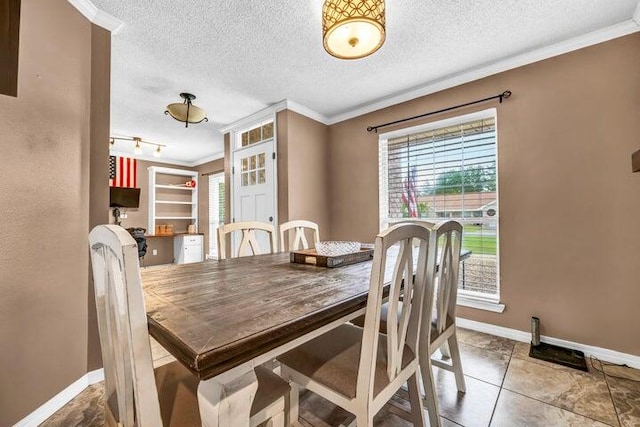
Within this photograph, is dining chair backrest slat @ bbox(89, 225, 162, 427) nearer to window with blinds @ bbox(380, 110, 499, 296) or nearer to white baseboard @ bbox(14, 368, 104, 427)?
white baseboard @ bbox(14, 368, 104, 427)

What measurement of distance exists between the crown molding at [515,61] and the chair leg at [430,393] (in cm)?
252

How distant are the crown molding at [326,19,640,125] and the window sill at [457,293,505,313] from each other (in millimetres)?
2044

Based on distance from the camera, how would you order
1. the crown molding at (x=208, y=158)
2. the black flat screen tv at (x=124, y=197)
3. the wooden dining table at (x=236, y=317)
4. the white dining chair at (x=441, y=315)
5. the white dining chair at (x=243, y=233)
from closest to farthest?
the wooden dining table at (x=236, y=317), the white dining chair at (x=441, y=315), the white dining chair at (x=243, y=233), the black flat screen tv at (x=124, y=197), the crown molding at (x=208, y=158)

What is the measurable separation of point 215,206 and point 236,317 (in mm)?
5706

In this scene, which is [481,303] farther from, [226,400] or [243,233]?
[226,400]

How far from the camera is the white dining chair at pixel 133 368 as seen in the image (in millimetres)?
602

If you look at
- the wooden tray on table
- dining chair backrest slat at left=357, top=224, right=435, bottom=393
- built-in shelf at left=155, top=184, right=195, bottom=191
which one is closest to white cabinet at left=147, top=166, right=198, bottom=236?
built-in shelf at left=155, top=184, right=195, bottom=191

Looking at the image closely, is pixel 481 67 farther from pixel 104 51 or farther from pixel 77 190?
Answer: pixel 77 190

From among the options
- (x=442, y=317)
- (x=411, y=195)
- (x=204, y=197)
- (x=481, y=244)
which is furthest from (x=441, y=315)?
(x=204, y=197)

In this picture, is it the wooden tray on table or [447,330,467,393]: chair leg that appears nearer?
the wooden tray on table

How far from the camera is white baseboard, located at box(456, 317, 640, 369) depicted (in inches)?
74.0

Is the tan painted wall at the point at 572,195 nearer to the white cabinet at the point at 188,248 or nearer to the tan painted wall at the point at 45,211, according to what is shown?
the tan painted wall at the point at 45,211

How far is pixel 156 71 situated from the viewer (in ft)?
8.21

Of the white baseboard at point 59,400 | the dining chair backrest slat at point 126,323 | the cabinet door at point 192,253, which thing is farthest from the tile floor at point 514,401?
the cabinet door at point 192,253
